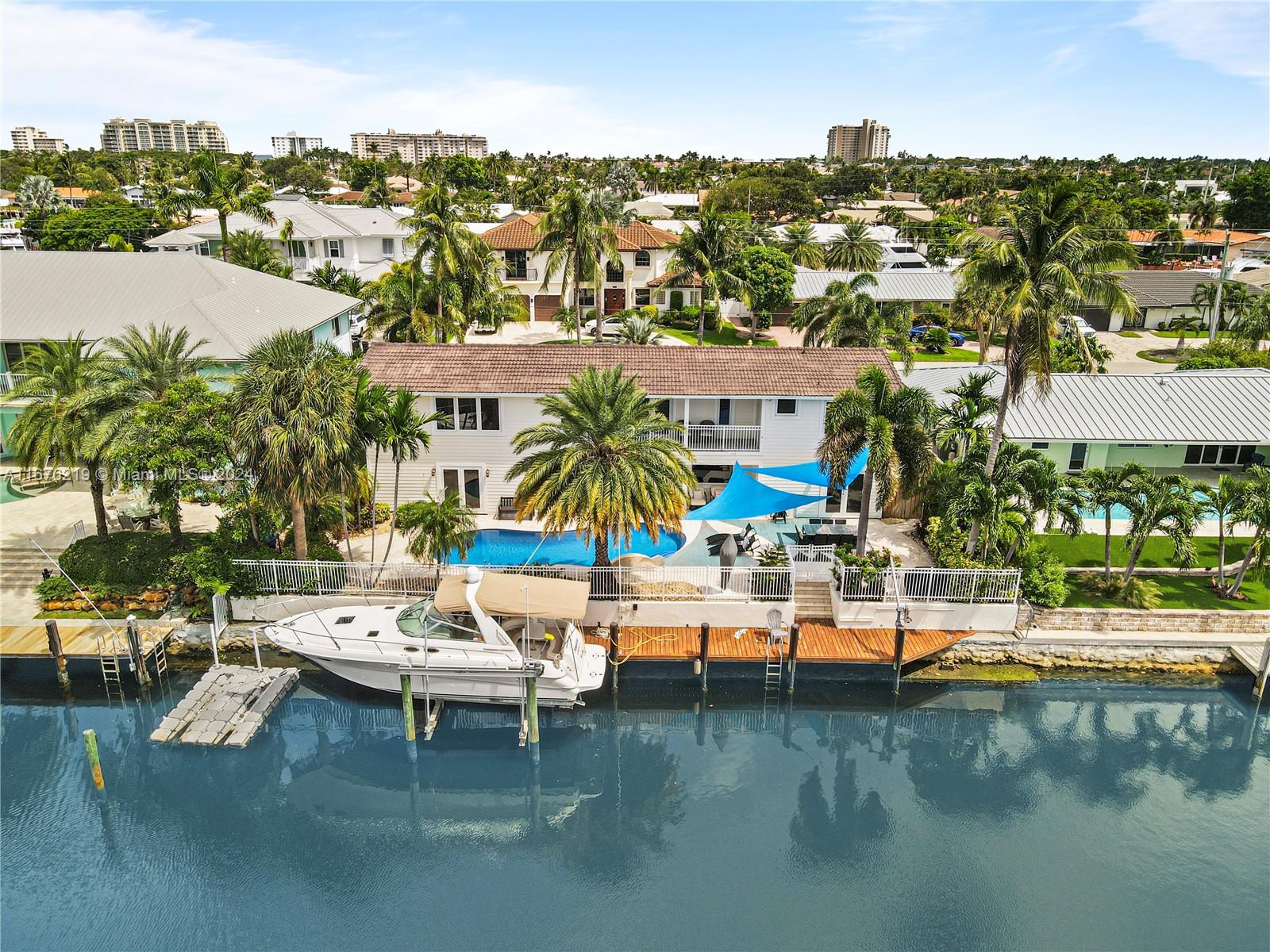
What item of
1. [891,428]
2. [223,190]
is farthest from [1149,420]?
[223,190]

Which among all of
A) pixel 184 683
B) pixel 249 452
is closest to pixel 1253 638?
pixel 249 452

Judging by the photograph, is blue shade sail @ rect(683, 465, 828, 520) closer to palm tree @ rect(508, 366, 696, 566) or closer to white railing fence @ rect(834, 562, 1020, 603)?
palm tree @ rect(508, 366, 696, 566)

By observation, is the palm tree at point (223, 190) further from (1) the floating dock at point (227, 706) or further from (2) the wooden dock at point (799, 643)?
(2) the wooden dock at point (799, 643)

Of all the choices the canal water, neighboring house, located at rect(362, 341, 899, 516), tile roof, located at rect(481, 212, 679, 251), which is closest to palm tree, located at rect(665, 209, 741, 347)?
tile roof, located at rect(481, 212, 679, 251)

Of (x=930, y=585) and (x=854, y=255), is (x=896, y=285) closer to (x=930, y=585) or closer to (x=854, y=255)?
(x=854, y=255)

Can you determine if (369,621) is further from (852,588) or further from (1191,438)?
(1191,438)
